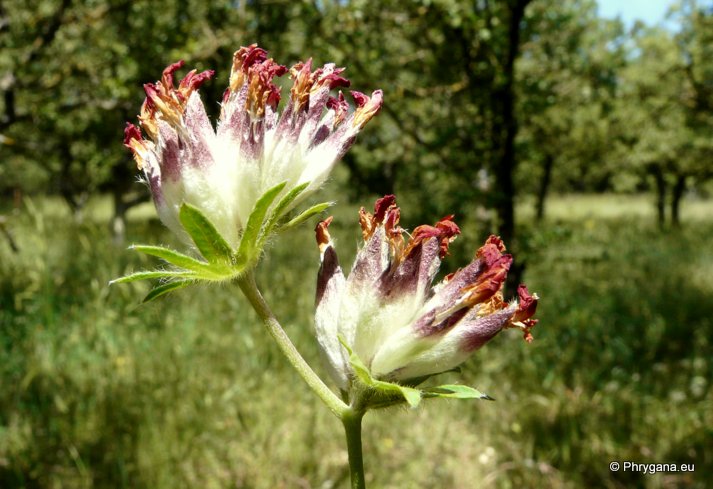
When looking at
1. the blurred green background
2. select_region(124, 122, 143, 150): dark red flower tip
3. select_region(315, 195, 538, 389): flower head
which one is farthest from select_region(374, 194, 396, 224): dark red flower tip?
the blurred green background

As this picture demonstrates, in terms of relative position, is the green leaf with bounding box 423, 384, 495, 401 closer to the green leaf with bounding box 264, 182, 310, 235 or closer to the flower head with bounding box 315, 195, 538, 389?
the flower head with bounding box 315, 195, 538, 389

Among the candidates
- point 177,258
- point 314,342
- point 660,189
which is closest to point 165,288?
point 177,258

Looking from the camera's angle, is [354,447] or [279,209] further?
[279,209]

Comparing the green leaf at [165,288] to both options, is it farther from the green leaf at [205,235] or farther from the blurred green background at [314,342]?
the blurred green background at [314,342]

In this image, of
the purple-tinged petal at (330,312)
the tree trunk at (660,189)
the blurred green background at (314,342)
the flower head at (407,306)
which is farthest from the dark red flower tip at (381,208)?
the tree trunk at (660,189)

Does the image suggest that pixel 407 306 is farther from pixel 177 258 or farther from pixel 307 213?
pixel 177 258

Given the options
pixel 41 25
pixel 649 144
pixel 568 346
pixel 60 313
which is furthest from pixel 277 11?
pixel 649 144
